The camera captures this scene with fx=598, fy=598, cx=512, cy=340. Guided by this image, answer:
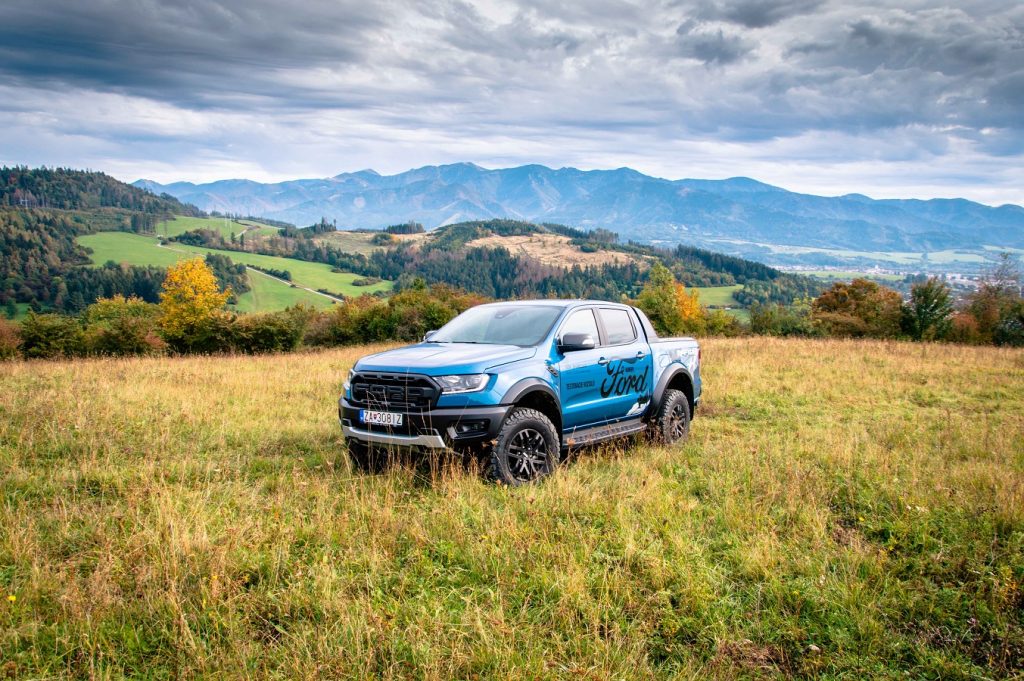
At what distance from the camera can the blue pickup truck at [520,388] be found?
5656 mm

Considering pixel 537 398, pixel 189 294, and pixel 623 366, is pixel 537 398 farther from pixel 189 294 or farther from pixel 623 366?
pixel 189 294

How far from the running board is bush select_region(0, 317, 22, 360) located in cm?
2977

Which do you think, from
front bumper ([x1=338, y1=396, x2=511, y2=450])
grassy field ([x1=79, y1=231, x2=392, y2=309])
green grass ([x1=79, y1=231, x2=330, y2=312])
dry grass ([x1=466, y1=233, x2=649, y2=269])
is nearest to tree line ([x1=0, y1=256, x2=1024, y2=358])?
front bumper ([x1=338, y1=396, x2=511, y2=450])

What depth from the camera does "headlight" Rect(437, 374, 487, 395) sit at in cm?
565

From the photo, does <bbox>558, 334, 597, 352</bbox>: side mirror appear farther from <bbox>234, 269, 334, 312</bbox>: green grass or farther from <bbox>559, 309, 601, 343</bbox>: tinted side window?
<bbox>234, 269, 334, 312</bbox>: green grass

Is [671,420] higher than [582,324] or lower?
lower

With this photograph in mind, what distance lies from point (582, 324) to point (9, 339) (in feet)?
107

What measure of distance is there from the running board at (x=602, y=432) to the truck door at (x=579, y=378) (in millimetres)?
83

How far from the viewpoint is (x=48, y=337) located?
29891 mm

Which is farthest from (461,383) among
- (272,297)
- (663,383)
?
(272,297)

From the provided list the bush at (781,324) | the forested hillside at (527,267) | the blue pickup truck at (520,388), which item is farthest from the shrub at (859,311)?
the forested hillside at (527,267)

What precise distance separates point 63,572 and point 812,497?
19.0ft

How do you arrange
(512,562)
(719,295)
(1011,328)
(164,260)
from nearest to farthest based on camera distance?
(512,562)
(1011,328)
(719,295)
(164,260)

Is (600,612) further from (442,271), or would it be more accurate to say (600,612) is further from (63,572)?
(442,271)
